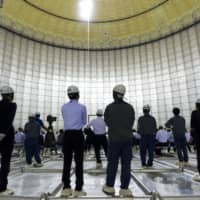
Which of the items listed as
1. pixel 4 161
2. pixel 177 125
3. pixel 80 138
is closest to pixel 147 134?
pixel 177 125

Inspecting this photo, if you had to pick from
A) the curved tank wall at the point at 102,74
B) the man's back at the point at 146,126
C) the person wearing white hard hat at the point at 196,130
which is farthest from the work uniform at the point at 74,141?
the curved tank wall at the point at 102,74

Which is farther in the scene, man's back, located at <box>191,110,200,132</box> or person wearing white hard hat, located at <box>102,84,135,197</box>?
man's back, located at <box>191,110,200,132</box>

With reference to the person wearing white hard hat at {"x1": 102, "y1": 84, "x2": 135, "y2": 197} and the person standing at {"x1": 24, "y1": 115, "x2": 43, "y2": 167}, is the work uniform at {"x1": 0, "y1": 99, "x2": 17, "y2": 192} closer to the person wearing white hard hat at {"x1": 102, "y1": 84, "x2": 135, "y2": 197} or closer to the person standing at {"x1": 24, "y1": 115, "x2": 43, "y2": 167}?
the person wearing white hard hat at {"x1": 102, "y1": 84, "x2": 135, "y2": 197}

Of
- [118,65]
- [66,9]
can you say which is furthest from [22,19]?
[118,65]

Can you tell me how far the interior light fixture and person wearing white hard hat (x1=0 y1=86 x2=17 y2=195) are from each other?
13894 mm

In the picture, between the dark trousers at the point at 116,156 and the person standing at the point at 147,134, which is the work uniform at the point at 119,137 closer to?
the dark trousers at the point at 116,156

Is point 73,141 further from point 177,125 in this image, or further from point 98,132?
point 177,125

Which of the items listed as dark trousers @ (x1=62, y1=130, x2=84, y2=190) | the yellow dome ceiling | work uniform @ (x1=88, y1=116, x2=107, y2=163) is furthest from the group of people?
the yellow dome ceiling

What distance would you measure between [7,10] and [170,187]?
1505cm

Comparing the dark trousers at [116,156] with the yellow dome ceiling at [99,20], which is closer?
the dark trousers at [116,156]

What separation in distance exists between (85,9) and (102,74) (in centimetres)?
524

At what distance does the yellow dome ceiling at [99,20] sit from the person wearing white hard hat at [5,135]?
13.2 metres

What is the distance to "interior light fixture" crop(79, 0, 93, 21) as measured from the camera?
48.7ft

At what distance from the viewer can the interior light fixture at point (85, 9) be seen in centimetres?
1485
